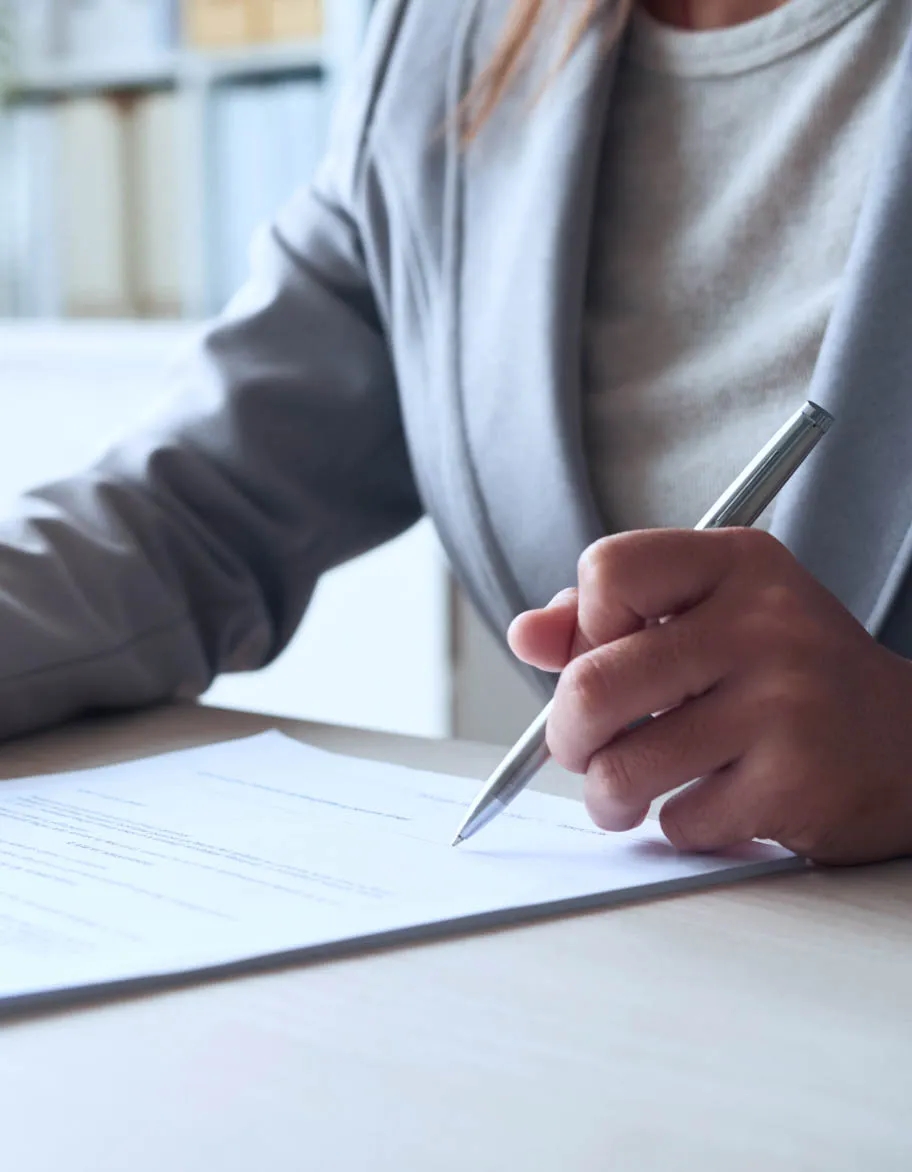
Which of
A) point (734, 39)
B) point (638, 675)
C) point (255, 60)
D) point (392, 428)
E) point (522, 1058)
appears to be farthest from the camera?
point (255, 60)

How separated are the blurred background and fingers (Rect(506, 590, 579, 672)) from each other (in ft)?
4.58

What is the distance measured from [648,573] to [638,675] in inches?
1.3

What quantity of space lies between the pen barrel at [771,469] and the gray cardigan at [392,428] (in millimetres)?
161

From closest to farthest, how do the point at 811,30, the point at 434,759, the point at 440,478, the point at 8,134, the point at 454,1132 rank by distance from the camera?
the point at 454,1132, the point at 434,759, the point at 811,30, the point at 440,478, the point at 8,134

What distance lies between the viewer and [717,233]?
2.70 ft

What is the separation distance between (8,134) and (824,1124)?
2.59 meters

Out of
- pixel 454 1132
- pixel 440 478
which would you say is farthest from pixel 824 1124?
pixel 440 478

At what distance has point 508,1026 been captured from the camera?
37cm

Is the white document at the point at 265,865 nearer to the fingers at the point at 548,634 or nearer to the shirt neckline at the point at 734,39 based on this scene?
the fingers at the point at 548,634

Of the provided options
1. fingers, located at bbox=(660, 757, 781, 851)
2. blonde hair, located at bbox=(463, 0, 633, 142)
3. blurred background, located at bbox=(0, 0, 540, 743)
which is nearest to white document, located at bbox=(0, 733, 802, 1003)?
fingers, located at bbox=(660, 757, 781, 851)

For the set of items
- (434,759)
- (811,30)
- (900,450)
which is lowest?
(434,759)

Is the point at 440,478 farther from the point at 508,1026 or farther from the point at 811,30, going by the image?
the point at 508,1026

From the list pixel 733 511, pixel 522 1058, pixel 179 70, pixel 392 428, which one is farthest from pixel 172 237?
pixel 522 1058

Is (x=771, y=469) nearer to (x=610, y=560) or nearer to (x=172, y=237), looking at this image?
(x=610, y=560)
